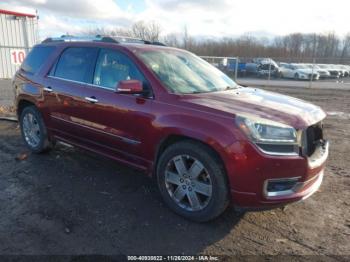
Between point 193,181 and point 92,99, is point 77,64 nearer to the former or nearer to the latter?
point 92,99

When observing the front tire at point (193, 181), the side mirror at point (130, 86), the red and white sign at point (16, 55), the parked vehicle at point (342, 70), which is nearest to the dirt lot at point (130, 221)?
the front tire at point (193, 181)

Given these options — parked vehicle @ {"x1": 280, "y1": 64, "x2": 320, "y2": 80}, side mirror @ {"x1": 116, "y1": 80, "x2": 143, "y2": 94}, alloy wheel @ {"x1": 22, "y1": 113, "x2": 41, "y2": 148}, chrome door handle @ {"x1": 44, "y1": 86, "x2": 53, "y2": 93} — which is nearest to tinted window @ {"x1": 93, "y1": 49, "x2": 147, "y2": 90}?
side mirror @ {"x1": 116, "y1": 80, "x2": 143, "y2": 94}

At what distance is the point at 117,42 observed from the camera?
445cm

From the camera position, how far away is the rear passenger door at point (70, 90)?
4527 mm

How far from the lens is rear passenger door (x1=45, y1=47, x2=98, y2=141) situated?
4.53 meters

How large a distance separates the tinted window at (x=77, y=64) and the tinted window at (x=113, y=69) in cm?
16

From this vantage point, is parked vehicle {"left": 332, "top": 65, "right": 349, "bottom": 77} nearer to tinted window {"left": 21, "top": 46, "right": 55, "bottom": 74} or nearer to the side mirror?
tinted window {"left": 21, "top": 46, "right": 55, "bottom": 74}

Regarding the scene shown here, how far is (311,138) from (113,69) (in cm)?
250

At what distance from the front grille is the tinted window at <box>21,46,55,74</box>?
3.98 meters

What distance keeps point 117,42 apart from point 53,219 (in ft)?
7.74

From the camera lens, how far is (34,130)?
18.6 feet

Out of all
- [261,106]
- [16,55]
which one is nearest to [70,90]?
[261,106]

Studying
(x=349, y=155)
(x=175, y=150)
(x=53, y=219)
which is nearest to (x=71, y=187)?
(x=53, y=219)

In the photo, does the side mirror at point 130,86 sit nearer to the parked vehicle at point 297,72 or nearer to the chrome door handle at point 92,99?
the chrome door handle at point 92,99
